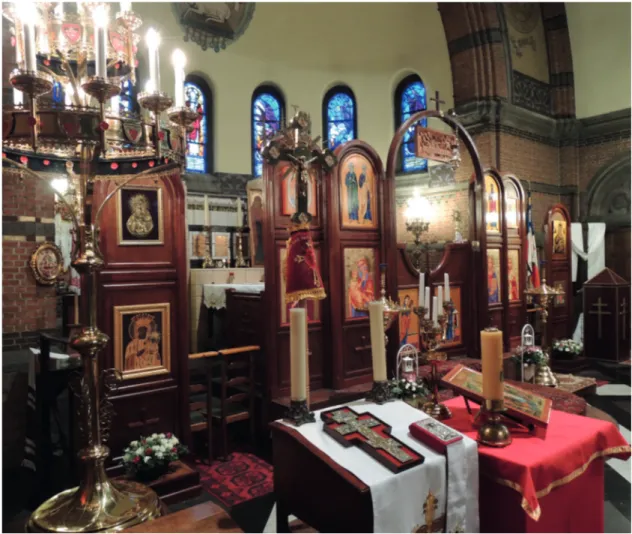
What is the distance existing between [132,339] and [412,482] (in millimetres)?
2873

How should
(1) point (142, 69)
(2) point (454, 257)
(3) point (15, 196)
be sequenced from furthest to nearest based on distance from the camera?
(1) point (142, 69)
(2) point (454, 257)
(3) point (15, 196)

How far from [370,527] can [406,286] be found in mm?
4667

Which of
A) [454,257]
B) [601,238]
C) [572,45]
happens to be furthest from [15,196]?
[572,45]

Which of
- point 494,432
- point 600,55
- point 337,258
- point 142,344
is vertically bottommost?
point 494,432

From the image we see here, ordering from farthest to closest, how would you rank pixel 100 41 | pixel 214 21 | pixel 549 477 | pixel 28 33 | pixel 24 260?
pixel 214 21 → pixel 24 260 → pixel 549 477 → pixel 100 41 → pixel 28 33

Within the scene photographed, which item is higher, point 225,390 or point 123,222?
point 123,222

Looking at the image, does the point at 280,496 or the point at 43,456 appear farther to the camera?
the point at 43,456

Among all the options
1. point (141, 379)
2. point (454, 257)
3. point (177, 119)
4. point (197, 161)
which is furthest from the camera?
point (197, 161)

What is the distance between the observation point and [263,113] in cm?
1276

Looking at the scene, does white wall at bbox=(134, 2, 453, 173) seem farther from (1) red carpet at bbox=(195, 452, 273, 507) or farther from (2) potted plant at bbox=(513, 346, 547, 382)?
(1) red carpet at bbox=(195, 452, 273, 507)

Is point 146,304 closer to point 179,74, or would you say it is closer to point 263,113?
point 179,74

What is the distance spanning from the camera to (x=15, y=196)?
6.26 meters

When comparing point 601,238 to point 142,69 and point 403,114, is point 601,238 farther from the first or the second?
point 142,69

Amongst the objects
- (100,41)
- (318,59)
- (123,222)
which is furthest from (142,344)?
(318,59)
